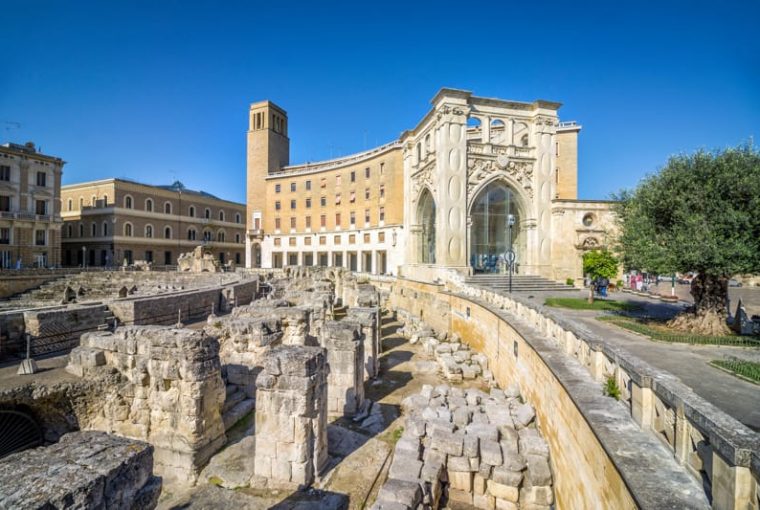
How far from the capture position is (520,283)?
69.8 feet

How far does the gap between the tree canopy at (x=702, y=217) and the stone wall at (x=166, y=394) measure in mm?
11889

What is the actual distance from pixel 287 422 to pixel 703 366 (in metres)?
7.93

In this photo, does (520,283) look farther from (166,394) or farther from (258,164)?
(258,164)

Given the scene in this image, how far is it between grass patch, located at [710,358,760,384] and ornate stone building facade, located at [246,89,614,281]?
10924 millimetres

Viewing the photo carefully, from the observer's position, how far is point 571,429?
4.97 meters

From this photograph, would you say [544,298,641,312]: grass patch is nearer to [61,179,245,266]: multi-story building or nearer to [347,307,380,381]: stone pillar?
[347,307,380,381]: stone pillar

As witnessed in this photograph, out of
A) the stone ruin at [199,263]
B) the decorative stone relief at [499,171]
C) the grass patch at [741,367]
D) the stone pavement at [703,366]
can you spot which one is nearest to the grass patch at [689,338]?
the stone pavement at [703,366]

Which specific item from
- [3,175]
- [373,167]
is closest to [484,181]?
[373,167]

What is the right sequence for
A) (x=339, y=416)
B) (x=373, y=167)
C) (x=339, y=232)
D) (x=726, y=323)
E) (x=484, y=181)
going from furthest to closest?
(x=339, y=232) → (x=373, y=167) → (x=484, y=181) → (x=726, y=323) → (x=339, y=416)

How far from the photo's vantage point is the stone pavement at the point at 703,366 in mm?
4949

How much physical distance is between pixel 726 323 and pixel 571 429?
31.2ft

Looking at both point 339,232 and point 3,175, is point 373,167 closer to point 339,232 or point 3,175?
point 339,232

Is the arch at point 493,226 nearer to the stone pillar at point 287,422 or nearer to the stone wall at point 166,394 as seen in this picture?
the stone pillar at point 287,422

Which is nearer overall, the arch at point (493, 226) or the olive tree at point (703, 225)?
the olive tree at point (703, 225)
